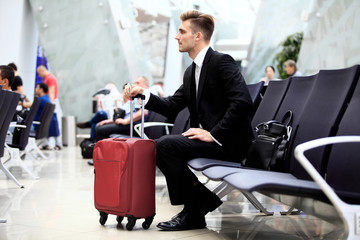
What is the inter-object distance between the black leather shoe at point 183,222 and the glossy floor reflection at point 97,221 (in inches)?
2.1

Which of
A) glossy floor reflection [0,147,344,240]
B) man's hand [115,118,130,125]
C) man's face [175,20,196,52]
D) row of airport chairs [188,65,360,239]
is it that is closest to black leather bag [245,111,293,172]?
row of airport chairs [188,65,360,239]

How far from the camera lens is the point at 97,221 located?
3504mm

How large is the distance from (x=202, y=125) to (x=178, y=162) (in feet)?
1.16

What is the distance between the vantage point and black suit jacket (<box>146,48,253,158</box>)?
127 inches

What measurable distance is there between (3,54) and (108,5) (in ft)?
10.9

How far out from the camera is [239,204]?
4.53 meters

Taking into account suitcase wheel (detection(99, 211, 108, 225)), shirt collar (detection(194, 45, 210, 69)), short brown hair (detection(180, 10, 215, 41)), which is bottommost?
suitcase wheel (detection(99, 211, 108, 225))

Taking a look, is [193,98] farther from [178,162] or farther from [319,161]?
[319,161]

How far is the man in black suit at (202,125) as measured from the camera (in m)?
3.19

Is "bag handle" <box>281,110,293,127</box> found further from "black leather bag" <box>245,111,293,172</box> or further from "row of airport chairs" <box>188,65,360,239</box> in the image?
"black leather bag" <box>245,111,293,172</box>

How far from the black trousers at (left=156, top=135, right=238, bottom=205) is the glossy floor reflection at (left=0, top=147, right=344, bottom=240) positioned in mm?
237

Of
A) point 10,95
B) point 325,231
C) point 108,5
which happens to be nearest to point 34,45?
point 108,5

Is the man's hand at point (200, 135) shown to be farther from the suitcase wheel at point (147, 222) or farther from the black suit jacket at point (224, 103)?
the suitcase wheel at point (147, 222)

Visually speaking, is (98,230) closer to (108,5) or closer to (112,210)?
(112,210)
